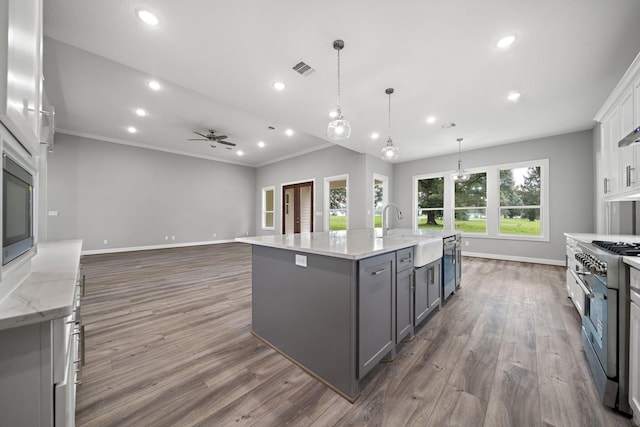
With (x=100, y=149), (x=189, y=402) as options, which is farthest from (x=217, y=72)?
(x=100, y=149)

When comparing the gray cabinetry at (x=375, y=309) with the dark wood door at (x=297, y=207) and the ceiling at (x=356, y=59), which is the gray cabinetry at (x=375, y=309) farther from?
the dark wood door at (x=297, y=207)

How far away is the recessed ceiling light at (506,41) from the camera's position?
Result: 2.25 metres

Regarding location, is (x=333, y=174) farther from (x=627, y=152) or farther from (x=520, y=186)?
(x=627, y=152)

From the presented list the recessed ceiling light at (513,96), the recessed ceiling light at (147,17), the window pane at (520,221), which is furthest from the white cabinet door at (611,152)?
the recessed ceiling light at (147,17)

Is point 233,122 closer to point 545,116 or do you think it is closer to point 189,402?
point 189,402

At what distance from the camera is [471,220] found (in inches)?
242

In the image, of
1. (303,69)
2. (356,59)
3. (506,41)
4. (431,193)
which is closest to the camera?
(506,41)

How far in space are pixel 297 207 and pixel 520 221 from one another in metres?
6.21

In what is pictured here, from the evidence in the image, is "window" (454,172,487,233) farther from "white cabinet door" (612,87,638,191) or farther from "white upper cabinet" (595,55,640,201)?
"white cabinet door" (612,87,638,191)

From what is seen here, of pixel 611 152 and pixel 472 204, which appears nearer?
pixel 611 152

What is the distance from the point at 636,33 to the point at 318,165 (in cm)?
607

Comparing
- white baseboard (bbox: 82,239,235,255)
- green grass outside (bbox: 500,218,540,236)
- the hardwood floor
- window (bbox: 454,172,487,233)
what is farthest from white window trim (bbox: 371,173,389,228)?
white baseboard (bbox: 82,239,235,255)

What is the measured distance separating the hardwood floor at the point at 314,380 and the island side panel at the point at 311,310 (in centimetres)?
11

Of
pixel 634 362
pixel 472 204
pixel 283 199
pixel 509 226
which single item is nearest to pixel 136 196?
pixel 283 199
